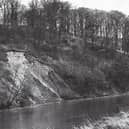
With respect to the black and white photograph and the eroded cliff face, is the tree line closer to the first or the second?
the black and white photograph

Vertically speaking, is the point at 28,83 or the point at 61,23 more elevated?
the point at 61,23

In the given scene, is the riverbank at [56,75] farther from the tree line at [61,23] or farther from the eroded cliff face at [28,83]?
the tree line at [61,23]

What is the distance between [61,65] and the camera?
270ft

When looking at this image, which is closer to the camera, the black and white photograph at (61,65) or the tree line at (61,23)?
the black and white photograph at (61,65)

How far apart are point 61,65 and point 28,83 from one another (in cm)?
1795

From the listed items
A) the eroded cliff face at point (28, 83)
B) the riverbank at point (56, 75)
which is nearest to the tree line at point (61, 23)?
the riverbank at point (56, 75)

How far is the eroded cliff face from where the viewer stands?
2373 inches

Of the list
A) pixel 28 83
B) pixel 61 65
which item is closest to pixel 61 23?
pixel 61 65

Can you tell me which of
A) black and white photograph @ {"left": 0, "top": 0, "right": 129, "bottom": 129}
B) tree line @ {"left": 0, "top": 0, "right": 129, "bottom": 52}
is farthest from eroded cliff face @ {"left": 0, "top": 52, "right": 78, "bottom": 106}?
tree line @ {"left": 0, "top": 0, "right": 129, "bottom": 52}

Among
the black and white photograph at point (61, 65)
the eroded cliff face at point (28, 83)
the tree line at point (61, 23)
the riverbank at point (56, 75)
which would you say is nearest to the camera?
the black and white photograph at point (61, 65)

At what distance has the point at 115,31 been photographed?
126 m

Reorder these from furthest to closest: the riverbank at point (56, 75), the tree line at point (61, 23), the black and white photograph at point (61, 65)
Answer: the tree line at point (61, 23), the riverbank at point (56, 75), the black and white photograph at point (61, 65)

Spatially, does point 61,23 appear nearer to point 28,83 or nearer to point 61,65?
point 61,65

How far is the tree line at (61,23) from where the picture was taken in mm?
98562
